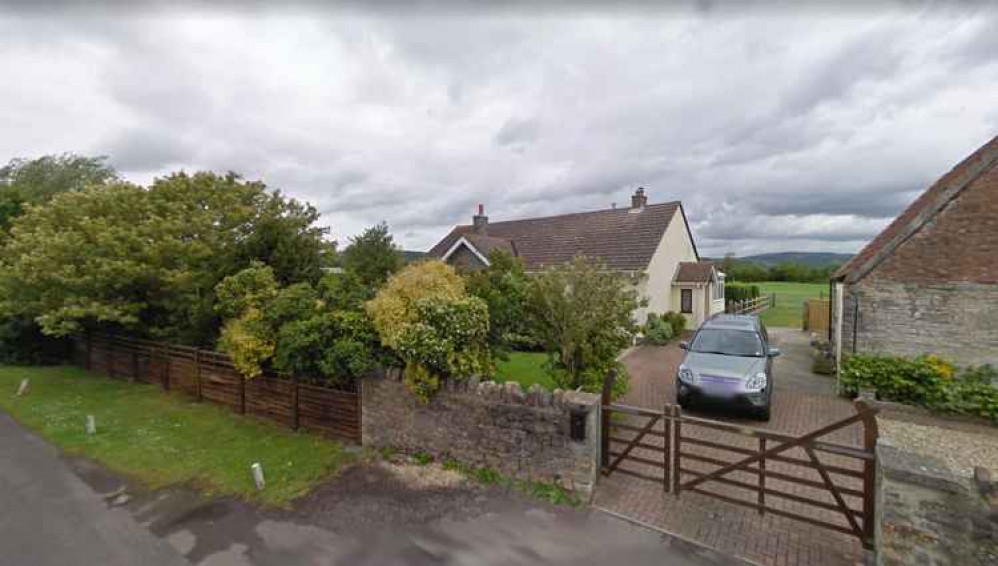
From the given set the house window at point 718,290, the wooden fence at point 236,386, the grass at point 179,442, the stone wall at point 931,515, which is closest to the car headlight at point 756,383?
the stone wall at point 931,515

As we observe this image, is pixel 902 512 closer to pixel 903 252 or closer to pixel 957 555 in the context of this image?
pixel 957 555

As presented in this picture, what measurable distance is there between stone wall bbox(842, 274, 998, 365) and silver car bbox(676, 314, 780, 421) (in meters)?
2.39

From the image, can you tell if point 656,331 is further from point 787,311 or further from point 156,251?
point 787,311

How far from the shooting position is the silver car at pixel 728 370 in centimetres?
800

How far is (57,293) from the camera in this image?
11188 mm

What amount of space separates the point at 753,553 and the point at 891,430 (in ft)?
20.4

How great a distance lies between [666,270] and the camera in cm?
1950

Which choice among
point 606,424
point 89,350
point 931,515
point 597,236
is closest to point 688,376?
point 606,424

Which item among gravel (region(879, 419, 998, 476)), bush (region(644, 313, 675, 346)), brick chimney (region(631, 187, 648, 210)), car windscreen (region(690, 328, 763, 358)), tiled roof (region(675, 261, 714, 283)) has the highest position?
brick chimney (region(631, 187, 648, 210))

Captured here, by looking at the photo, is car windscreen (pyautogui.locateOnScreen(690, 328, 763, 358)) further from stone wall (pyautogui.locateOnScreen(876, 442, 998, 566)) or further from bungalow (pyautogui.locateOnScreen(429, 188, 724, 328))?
bungalow (pyautogui.locateOnScreen(429, 188, 724, 328))

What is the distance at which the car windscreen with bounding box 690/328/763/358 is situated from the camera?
30.0 ft

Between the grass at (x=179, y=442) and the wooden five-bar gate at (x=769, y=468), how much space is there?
5042mm

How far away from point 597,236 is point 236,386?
16.8m

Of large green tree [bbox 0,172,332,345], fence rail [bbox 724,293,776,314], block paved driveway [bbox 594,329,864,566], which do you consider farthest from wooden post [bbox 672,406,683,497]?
fence rail [bbox 724,293,776,314]
